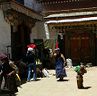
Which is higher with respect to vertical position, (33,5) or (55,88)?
(33,5)

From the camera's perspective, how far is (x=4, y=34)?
52.9ft

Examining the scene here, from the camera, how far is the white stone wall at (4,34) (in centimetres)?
1574

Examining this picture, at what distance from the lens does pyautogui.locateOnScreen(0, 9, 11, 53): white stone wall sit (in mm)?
15742

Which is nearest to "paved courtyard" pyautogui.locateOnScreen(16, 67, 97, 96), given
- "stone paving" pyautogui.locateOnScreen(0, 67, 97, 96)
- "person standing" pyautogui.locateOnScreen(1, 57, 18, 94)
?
"stone paving" pyautogui.locateOnScreen(0, 67, 97, 96)

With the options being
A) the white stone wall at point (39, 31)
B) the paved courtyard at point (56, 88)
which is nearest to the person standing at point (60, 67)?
the paved courtyard at point (56, 88)

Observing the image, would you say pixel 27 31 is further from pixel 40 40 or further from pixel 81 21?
pixel 81 21

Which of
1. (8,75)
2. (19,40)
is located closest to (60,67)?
(19,40)

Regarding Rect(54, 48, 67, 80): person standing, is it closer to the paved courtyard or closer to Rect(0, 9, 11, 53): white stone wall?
the paved courtyard

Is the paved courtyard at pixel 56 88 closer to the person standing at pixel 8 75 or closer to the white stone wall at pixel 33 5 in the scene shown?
the person standing at pixel 8 75

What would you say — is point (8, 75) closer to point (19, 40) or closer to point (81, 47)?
point (19, 40)

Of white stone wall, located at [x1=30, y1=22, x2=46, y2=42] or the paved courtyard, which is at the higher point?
white stone wall, located at [x1=30, y1=22, x2=46, y2=42]

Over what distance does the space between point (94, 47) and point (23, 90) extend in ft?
30.8

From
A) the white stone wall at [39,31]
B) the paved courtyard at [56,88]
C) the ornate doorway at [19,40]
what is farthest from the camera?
the white stone wall at [39,31]

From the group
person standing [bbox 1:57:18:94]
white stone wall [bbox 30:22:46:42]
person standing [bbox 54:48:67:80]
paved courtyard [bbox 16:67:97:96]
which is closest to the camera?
person standing [bbox 1:57:18:94]
